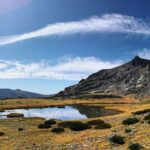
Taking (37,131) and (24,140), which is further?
(37,131)

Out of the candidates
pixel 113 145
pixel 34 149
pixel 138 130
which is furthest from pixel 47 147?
pixel 138 130

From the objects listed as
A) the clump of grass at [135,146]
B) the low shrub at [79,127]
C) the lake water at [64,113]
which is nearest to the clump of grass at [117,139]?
the clump of grass at [135,146]

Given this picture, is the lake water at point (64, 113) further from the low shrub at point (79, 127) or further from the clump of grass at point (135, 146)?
the clump of grass at point (135, 146)

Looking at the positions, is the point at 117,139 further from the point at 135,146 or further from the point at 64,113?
the point at 64,113

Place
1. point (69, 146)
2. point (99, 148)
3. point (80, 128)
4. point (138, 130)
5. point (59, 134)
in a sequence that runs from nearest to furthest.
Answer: point (99, 148)
point (69, 146)
point (138, 130)
point (59, 134)
point (80, 128)

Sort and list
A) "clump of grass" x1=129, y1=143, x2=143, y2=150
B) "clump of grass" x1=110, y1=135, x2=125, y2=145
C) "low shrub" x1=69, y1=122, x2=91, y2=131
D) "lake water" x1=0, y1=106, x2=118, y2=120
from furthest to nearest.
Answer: "lake water" x1=0, y1=106, x2=118, y2=120 < "low shrub" x1=69, y1=122, x2=91, y2=131 < "clump of grass" x1=110, y1=135, x2=125, y2=145 < "clump of grass" x1=129, y1=143, x2=143, y2=150

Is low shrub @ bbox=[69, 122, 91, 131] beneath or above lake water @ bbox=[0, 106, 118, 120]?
beneath

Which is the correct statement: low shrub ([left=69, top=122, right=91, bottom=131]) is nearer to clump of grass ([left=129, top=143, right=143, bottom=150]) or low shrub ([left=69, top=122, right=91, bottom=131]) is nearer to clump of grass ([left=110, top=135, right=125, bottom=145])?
clump of grass ([left=110, top=135, right=125, bottom=145])

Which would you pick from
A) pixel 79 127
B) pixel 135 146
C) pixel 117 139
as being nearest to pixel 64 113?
pixel 79 127

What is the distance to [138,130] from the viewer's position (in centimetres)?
3878

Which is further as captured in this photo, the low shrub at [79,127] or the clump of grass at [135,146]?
the low shrub at [79,127]

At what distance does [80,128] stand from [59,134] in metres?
4.10

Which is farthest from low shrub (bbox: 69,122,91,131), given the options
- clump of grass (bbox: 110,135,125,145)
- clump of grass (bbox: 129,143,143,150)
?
clump of grass (bbox: 129,143,143,150)

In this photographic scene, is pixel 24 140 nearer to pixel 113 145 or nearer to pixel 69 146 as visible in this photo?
pixel 69 146
